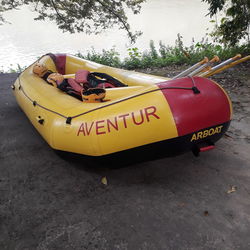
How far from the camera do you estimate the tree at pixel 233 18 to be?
169 inches

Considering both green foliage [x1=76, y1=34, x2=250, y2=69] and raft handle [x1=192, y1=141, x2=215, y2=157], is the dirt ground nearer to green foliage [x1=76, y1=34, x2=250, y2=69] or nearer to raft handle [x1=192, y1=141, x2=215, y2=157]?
raft handle [x1=192, y1=141, x2=215, y2=157]

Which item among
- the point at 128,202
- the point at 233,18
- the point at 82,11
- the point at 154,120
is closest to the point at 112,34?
the point at 82,11

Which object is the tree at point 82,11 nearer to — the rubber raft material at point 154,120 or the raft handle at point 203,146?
the rubber raft material at point 154,120

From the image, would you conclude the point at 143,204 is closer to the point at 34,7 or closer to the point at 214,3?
the point at 214,3


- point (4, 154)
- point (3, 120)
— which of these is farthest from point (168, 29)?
point (4, 154)

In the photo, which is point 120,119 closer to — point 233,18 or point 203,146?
point 203,146

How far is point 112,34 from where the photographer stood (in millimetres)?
11219

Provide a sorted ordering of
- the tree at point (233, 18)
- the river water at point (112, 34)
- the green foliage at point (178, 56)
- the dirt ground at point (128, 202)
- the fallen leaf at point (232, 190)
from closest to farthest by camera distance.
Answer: the dirt ground at point (128, 202) < the fallen leaf at point (232, 190) < the tree at point (233, 18) < the green foliage at point (178, 56) < the river water at point (112, 34)

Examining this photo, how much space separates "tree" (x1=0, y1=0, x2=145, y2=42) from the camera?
5.80m

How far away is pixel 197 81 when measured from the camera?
182 cm

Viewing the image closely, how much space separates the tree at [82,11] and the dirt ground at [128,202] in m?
4.46

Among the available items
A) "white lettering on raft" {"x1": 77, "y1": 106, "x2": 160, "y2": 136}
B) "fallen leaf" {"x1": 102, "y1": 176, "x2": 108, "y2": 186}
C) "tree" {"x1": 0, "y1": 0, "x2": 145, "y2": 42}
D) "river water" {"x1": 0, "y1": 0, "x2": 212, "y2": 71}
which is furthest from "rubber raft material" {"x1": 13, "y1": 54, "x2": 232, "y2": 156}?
"river water" {"x1": 0, "y1": 0, "x2": 212, "y2": 71}

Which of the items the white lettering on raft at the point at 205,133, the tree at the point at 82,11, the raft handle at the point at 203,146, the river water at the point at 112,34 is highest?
the tree at the point at 82,11

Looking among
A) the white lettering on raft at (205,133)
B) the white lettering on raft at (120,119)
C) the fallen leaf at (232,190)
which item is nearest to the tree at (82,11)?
the white lettering on raft at (120,119)
